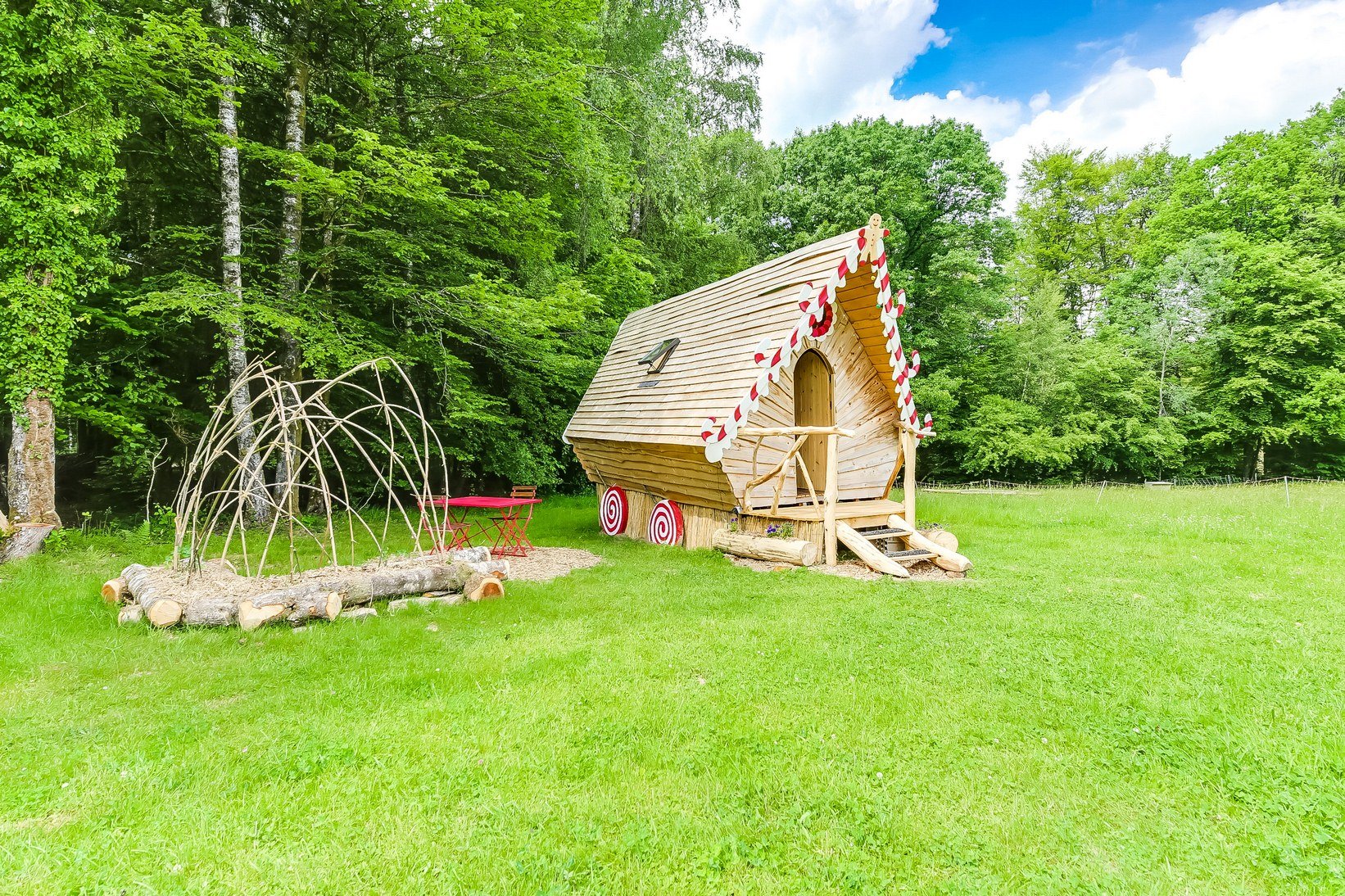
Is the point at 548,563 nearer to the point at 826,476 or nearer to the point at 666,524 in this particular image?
the point at 666,524

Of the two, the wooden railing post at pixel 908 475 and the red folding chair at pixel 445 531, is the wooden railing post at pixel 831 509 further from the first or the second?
the red folding chair at pixel 445 531

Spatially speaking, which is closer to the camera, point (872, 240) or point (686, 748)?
point (686, 748)

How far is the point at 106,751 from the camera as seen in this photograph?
131 inches

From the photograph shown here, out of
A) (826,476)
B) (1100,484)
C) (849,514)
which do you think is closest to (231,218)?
(826,476)

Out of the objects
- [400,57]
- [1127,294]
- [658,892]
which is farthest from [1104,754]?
[1127,294]

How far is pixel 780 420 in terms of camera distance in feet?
31.6

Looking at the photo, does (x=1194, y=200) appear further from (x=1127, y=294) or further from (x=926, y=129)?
(x=926, y=129)

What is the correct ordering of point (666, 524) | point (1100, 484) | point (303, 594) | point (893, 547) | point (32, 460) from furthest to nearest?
point (1100, 484)
point (666, 524)
point (893, 547)
point (32, 460)
point (303, 594)

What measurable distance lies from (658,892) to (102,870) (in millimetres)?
2309

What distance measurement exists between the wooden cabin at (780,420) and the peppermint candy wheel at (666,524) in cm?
2

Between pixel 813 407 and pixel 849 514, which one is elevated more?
pixel 813 407

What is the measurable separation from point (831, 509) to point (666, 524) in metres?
3.18

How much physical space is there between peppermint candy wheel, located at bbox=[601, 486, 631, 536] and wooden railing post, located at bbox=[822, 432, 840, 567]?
4.29 m

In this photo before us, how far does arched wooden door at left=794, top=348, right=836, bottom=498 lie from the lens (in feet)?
33.0
